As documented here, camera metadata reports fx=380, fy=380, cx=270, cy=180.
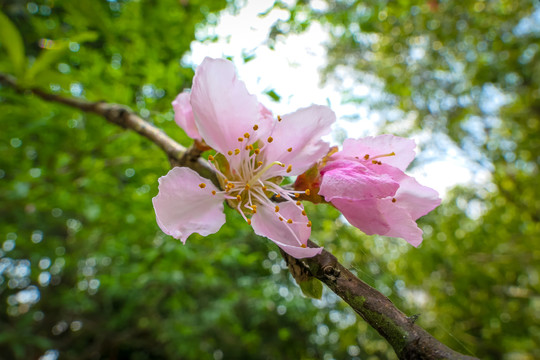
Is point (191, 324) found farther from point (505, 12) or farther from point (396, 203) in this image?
point (505, 12)

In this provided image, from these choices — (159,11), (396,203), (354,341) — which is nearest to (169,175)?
(396,203)

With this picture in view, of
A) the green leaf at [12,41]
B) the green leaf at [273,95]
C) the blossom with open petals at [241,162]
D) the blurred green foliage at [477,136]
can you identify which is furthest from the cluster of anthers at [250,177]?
the blurred green foliage at [477,136]

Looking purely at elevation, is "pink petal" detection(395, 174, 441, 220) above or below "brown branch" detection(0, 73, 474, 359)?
above

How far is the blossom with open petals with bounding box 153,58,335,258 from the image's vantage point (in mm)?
428

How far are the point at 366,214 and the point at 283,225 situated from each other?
10 centimetres

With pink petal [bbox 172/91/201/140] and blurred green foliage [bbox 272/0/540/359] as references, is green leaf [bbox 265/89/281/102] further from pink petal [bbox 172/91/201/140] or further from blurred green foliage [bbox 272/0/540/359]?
blurred green foliage [bbox 272/0/540/359]

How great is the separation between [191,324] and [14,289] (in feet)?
7.92

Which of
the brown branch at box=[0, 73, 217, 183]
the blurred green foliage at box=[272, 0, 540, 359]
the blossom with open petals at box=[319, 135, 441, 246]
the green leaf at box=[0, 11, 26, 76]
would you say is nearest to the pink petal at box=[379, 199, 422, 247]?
the blossom with open petals at box=[319, 135, 441, 246]

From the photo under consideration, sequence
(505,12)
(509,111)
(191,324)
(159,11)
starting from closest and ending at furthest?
(159,11) < (191,324) < (505,12) < (509,111)

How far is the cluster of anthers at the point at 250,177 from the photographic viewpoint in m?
0.48

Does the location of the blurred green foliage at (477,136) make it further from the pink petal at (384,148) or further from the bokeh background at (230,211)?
the pink petal at (384,148)

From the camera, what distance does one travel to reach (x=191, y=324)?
257 cm

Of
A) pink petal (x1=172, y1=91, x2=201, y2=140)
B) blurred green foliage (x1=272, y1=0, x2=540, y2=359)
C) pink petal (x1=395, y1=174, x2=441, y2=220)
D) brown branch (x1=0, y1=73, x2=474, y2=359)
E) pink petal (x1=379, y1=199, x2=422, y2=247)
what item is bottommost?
blurred green foliage (x1=272, y1=0, x2=540, y2=359)

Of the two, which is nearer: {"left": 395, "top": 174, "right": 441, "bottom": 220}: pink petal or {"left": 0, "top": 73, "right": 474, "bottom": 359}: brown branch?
{"left": 0, "top": 73, "right": 474, "bottom": 359}: brown branch
